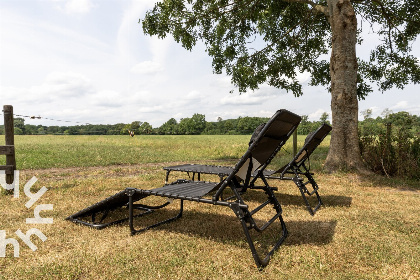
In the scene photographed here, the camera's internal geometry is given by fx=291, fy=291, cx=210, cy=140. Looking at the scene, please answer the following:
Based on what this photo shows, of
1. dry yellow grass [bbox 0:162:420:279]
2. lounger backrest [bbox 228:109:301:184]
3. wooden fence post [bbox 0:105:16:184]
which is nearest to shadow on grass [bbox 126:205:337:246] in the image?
dry yellow grass [bbox 0:162:420:279]

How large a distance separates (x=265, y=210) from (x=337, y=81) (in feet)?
18.1

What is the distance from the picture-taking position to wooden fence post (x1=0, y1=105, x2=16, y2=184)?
19.9 ft

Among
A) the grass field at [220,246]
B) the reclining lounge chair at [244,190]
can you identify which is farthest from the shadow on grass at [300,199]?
the reclining lounge chair at [244,190]

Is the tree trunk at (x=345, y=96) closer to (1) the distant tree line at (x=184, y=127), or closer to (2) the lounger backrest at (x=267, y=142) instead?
(1) the distant tree line at (x=184, y=127)

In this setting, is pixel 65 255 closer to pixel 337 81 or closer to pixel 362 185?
pixel 362 185

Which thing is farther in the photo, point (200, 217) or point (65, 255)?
point (200, 217)

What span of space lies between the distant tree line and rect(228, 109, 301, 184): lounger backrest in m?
0.39

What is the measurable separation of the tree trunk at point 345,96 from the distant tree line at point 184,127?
1.73 ft

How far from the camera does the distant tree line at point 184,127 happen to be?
832 cm

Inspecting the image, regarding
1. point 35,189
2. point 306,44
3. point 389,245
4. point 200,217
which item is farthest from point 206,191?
point 306,44

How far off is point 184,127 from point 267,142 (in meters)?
90.0

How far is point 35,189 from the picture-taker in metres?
6.38

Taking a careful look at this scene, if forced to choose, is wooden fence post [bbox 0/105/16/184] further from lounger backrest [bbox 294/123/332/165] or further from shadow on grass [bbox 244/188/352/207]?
lounger backrest [bbox 294/123/332/165]

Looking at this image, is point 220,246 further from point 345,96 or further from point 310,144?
point 345,96
